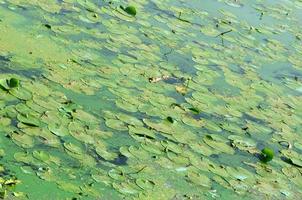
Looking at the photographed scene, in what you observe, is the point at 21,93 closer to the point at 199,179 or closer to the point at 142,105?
the point at 142,105

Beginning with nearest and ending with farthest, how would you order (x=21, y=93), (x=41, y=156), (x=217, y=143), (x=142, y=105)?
1. (x=41, y=156)
2. (x=21, y=93)
3. (x=217, y=143)
4. (x=142, y=105)

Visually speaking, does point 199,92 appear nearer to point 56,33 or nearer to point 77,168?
point 56,33

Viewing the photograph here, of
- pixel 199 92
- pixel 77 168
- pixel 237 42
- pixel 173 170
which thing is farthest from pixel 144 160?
pixel 237 42

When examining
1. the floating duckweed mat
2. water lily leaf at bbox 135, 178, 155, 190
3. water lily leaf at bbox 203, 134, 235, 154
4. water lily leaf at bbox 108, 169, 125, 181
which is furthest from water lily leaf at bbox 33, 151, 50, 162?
water lily leaf at bbox 203, 134, 235, 154

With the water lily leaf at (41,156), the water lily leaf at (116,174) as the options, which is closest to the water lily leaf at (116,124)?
the water lily leaf at (116,174)

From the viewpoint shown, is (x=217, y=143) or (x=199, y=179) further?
(x=217, y=143)

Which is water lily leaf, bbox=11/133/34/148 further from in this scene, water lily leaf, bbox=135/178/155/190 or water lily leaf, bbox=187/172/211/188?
water lily leaf, bbox=187/172/211/188

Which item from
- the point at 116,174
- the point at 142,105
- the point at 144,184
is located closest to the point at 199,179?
the point at 144,184

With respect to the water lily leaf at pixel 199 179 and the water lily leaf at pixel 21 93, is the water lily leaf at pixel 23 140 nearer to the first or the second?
the water lily leaf at pixel 21 93
